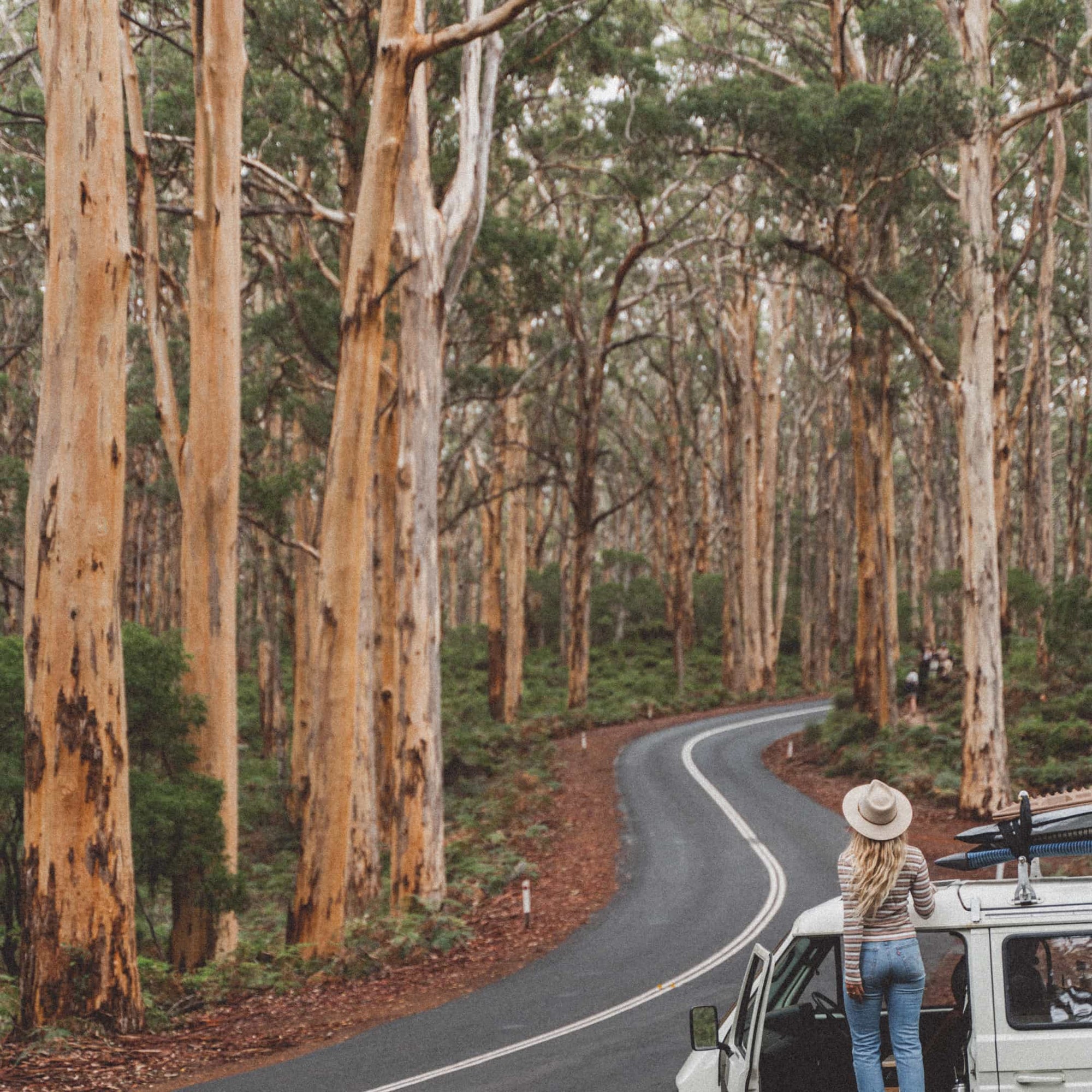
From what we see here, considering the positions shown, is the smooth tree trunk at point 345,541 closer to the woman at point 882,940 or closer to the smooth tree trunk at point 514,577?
the woman at point 882,940

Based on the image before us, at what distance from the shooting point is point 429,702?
14.8 m

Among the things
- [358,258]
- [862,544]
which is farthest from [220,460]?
[862,544]

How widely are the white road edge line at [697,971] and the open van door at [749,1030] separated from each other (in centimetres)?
388

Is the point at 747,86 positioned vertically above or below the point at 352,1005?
above

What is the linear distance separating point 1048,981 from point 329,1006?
308 inches

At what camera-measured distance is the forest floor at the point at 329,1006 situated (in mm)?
8281

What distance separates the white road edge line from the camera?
8.30 metres

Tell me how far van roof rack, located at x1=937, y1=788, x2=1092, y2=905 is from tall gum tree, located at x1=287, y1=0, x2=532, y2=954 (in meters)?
8.38

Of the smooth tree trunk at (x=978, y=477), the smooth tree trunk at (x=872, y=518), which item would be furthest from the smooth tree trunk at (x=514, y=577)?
the smooth tree trunk at (x=978, y=477)

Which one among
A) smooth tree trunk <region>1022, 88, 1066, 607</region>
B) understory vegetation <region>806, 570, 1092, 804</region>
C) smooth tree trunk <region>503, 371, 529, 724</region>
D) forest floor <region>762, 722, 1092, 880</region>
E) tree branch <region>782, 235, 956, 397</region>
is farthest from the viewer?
smooth tree trunk <region>503, 371, 529, 724</region>

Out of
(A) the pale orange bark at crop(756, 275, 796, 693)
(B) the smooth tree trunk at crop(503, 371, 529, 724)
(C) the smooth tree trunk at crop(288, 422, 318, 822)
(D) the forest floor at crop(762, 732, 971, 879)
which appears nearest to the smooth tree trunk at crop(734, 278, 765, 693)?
(A) the pale orange bark at crop(756, 275, 796, 693)

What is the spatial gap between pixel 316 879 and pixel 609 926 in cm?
362

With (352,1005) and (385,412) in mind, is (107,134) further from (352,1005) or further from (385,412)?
(385,412)

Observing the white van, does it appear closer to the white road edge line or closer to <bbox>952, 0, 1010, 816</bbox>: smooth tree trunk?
the white road edge line
